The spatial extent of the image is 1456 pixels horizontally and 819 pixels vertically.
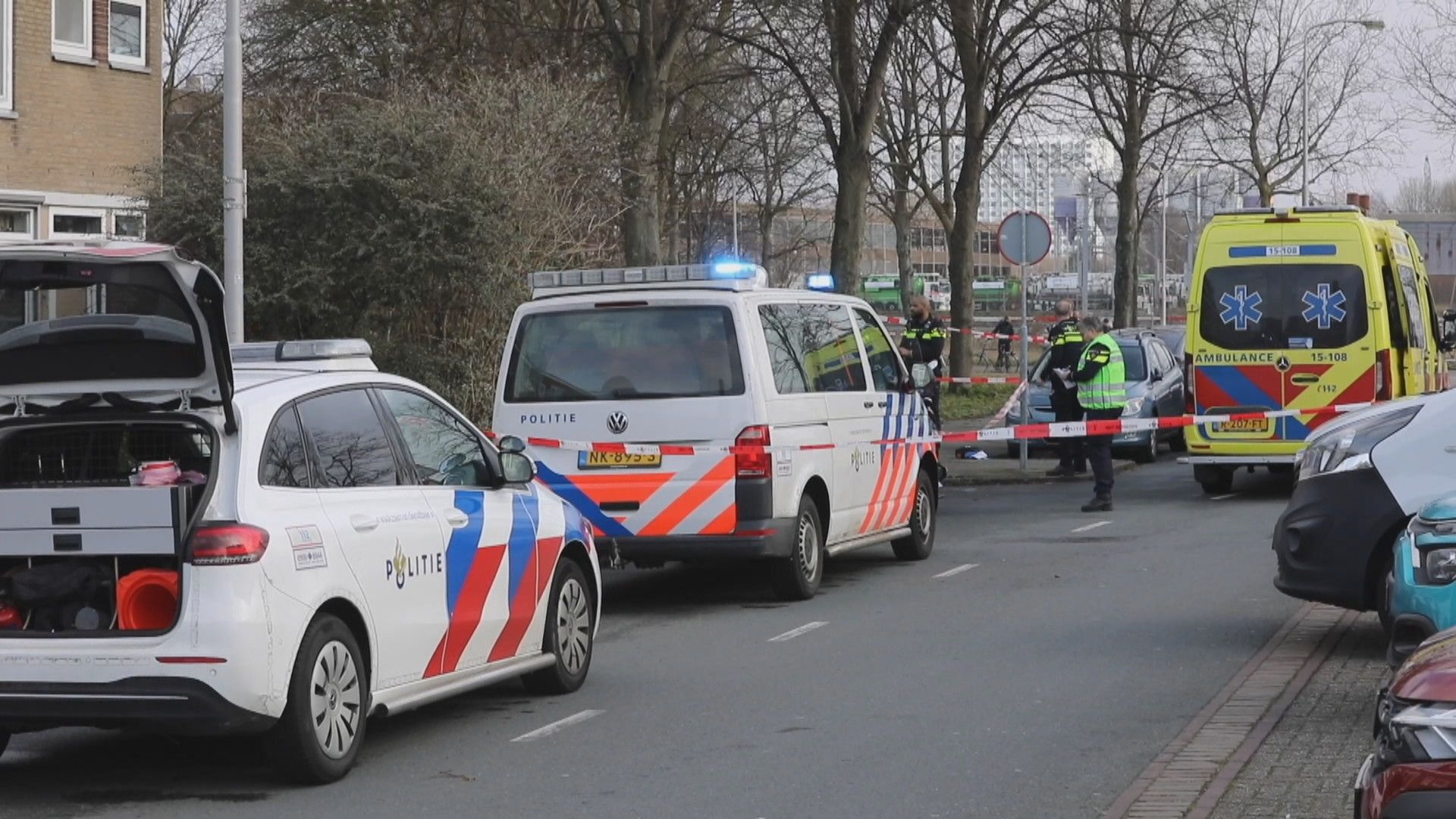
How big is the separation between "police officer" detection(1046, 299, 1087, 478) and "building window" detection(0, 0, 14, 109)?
1380cm

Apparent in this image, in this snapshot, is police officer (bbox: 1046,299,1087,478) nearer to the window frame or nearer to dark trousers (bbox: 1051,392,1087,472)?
dark trousers (bbox: 1051,392,1087,472)

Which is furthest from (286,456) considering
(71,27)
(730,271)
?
(71,27)

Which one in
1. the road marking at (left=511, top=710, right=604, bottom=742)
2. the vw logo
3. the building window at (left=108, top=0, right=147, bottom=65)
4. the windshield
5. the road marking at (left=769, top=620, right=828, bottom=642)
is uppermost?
the building window at (left=108, top=0, right=147, bottom=65)

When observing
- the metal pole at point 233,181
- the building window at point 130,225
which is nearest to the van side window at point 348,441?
the metal pole at point 233,181

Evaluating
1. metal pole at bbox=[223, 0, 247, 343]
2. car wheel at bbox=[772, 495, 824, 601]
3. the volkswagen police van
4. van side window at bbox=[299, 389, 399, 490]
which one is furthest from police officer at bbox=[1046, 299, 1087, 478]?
van side window at bbox=[299, 389, 399, 490]

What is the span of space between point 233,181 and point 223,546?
36.2 feet

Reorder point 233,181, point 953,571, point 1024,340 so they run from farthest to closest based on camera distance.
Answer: point 1024,340, point 233,181, point 953,571

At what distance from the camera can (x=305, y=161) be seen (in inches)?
803

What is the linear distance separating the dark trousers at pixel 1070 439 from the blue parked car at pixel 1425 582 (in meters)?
14.8

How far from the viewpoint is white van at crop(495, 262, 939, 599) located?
12148 mm

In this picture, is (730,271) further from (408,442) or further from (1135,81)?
(1135,81)

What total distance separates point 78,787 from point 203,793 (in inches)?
20.6

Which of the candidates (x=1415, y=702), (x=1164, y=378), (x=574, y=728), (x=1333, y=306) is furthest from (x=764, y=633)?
(x=1164, y=378)

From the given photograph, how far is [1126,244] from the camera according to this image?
147ft
